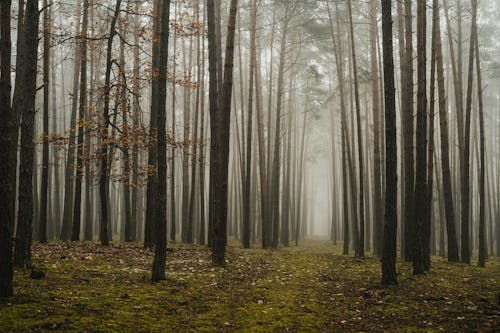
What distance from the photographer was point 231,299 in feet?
22.1

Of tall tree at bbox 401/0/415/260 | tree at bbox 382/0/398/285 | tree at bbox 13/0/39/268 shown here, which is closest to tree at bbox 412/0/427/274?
tall tree at bbox 401/0/415/260

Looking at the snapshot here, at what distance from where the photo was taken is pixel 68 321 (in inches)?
184

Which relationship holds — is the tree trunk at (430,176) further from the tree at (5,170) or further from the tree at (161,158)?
the tree at (5,170)

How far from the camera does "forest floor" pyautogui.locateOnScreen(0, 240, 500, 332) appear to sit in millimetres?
5065

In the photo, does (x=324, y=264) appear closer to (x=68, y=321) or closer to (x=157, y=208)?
(x=157, y=208)

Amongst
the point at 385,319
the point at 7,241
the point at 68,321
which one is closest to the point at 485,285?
the point at 385,319

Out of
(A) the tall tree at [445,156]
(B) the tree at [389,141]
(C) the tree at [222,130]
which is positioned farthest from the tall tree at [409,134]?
(C) the tree at [222,130]

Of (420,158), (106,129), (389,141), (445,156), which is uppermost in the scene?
(106,129)

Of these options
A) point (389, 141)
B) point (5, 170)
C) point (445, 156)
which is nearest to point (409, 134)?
point (389, 141)

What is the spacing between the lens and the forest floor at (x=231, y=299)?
16.6 ft

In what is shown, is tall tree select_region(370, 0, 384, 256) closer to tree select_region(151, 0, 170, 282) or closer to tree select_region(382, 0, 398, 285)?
tree select_region(382, 0, 398, 285)

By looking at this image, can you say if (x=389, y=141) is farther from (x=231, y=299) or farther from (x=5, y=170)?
(x=5, y=170)

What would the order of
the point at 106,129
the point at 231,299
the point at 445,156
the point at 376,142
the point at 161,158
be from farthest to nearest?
the point at 376,142 < the point at 445,156 < the point at 106,129 < the point at 161,158 < the point at 231,299

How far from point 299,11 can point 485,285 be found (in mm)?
12888
